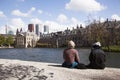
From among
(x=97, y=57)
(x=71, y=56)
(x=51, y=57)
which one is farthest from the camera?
(x=51, y=57)

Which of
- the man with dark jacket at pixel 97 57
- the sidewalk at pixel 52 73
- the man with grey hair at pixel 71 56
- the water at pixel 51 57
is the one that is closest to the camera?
the sidewalk at pixel 52 73

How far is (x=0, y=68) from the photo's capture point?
1553 cm

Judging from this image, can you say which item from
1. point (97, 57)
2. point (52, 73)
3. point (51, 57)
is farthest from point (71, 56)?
point (51, 57)

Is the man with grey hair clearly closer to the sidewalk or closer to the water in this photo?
the sidewalk

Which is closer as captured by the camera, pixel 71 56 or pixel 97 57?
pixel 97 57

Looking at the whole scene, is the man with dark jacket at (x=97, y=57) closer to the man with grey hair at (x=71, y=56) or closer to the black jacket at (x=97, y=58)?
the black jacket at (x=97, y=58)

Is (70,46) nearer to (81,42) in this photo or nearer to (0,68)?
(0,68)

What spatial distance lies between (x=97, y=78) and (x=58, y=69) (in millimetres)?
2573

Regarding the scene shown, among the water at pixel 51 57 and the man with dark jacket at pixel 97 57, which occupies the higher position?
the man with dark jacket at pixel 97 57

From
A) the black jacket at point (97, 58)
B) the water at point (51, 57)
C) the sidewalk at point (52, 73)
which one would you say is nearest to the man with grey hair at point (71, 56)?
the sidewalk at point (52, 73)

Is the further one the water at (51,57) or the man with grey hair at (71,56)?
the water at (51,57)

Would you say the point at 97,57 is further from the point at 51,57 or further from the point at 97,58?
the point at 51,57

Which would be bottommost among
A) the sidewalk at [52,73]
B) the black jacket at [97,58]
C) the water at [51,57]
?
the water at [51,57]

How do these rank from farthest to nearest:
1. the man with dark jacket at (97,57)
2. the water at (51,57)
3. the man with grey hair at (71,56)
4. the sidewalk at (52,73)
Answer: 1. the water at (51,57)
2. the man with grey hair at (71,56)
3. the man with dark jacket at (97,57)
4. the sidewalk at (52,73)
